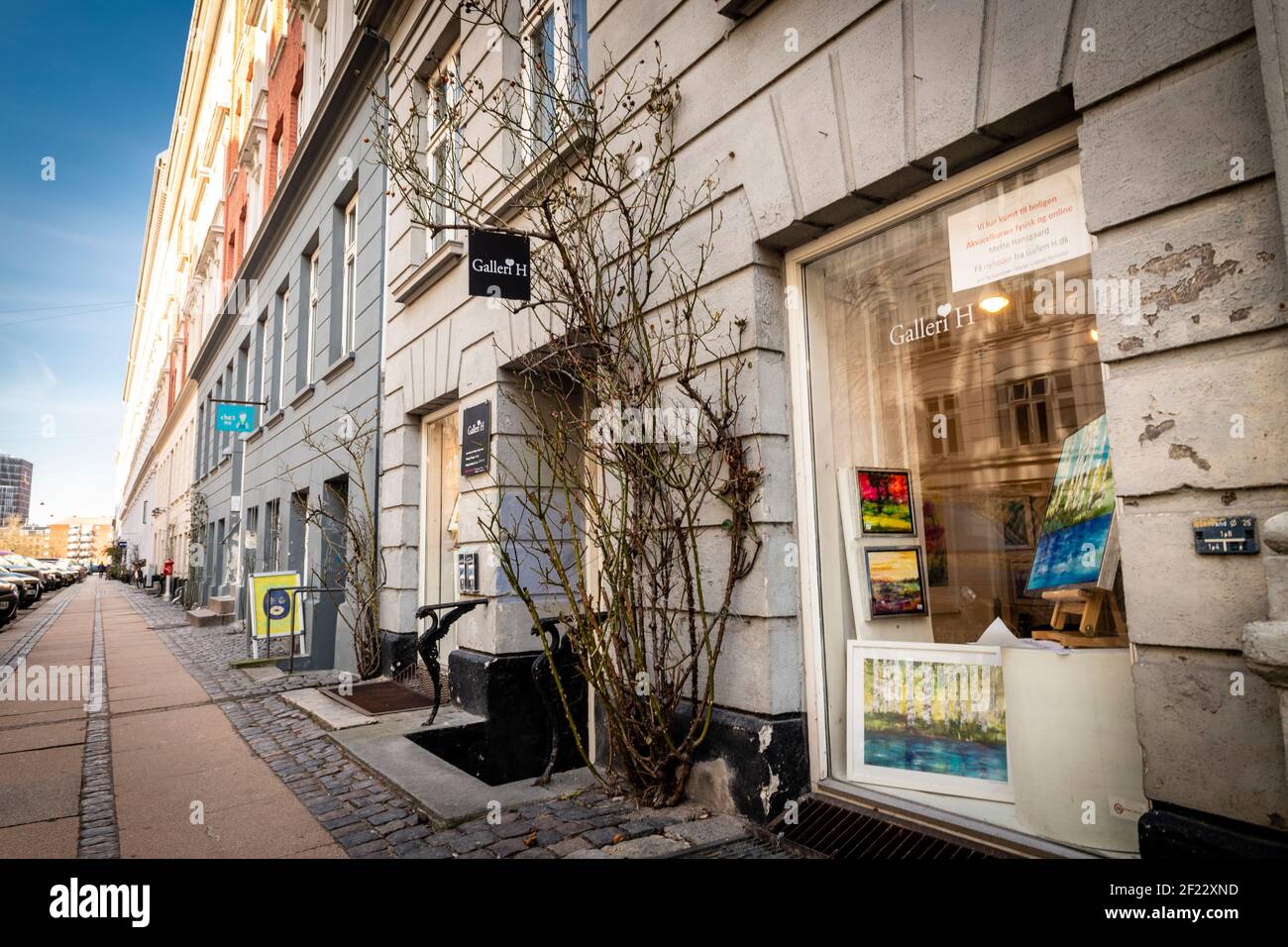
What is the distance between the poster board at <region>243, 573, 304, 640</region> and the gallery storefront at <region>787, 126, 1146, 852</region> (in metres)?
8.60

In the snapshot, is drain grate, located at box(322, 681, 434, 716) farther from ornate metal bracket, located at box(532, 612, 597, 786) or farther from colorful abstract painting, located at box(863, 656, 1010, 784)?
colorful abstract painting, located at box(863, 656, 1010, 784)

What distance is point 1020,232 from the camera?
3.41m

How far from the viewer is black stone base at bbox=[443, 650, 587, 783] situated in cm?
627

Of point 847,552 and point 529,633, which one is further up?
point 847,552

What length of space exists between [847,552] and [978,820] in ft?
4.60

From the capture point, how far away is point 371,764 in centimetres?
515

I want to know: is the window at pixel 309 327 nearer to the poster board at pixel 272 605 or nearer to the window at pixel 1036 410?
the poster board at pixel 272 605

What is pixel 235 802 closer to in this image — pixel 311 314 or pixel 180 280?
pixel 311 314

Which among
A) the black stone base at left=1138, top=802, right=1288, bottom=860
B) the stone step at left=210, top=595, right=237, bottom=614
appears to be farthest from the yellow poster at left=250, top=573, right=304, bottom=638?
the black stone base at left=1138, top=802, right=1288, bottom=860

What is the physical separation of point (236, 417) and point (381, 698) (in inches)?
466

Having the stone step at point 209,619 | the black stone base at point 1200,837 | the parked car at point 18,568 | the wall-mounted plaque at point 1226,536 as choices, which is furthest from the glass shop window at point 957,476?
the parked car at point 18,568

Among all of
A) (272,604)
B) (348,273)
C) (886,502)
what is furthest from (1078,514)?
(348,273)
